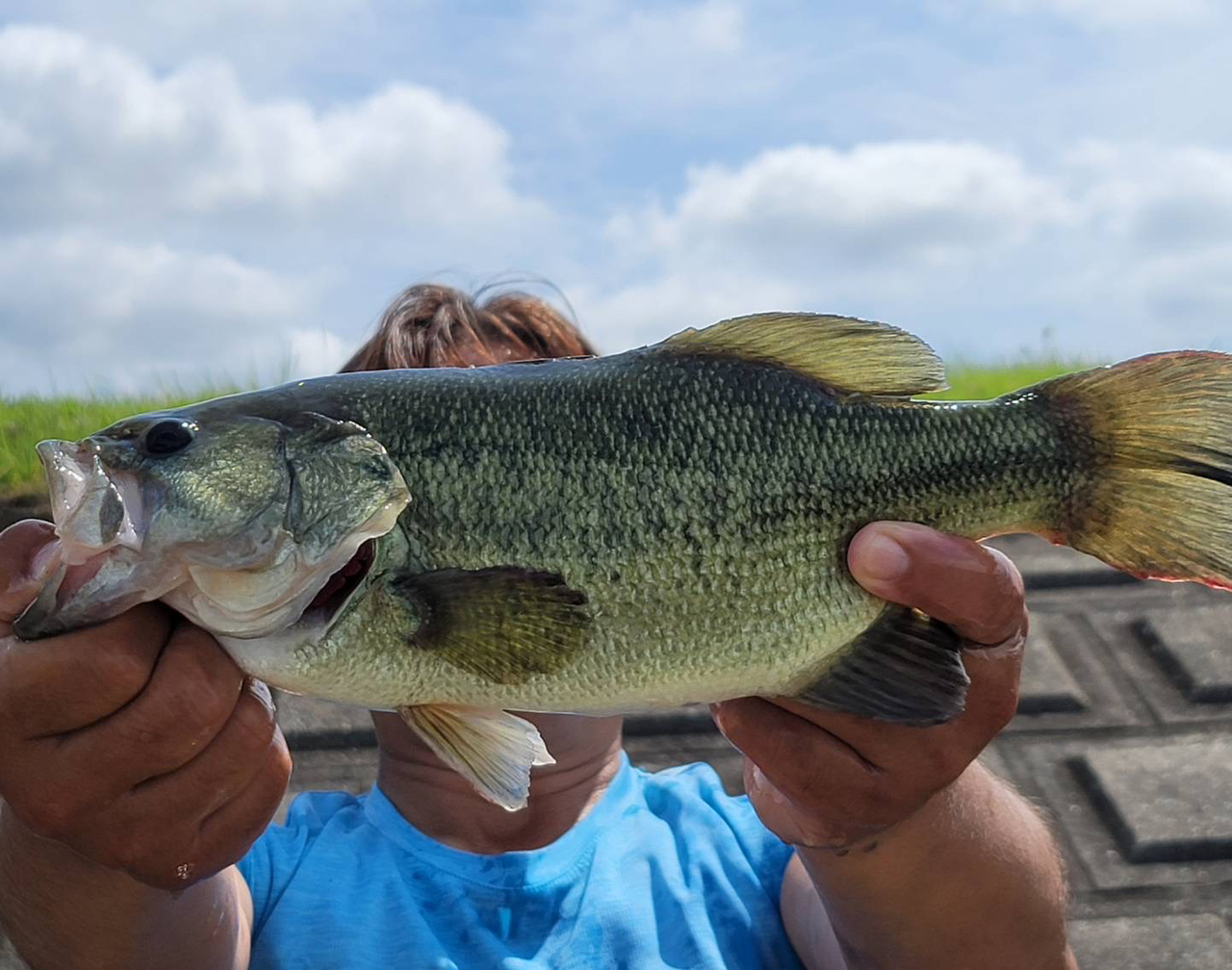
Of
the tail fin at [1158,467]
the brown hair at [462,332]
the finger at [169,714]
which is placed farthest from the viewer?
the brown hair at [462,332]

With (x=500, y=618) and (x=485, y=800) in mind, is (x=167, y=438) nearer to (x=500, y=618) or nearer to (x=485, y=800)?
(x=500, y=618)

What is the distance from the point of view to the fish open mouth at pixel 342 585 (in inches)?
60.9

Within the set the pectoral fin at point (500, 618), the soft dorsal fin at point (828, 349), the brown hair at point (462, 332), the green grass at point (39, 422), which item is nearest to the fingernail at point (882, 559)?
the soft dorsal fin at point (828, 349)

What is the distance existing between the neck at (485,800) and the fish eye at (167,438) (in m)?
1.28

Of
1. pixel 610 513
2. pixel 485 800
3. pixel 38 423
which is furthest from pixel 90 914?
pixel 38 423

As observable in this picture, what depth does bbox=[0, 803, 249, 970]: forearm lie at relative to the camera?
201 centimetres

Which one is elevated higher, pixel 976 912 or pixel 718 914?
pixel 976 912

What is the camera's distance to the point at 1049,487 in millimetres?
1684

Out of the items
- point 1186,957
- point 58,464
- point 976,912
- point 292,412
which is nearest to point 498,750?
point 292,412

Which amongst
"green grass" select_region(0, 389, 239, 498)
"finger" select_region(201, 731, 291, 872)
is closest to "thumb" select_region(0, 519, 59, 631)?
"finger" select_region(201, 731, 291, 872)

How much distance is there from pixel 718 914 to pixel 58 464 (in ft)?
6.01

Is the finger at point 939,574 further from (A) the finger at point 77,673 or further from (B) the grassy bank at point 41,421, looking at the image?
(B) the grassy bank at point 41,421

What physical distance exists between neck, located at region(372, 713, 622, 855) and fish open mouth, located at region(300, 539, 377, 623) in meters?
1.12

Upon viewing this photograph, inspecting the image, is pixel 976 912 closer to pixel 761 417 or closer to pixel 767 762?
pixel 767 762
